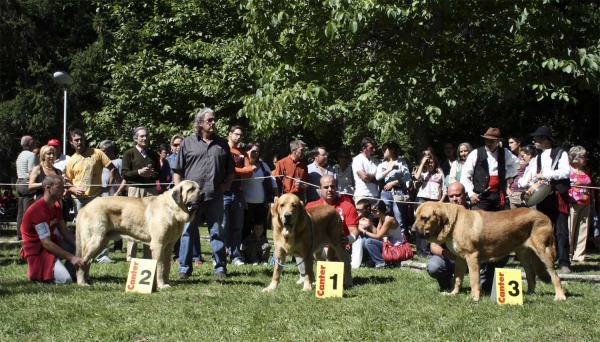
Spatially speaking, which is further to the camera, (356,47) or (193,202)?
(356,47)

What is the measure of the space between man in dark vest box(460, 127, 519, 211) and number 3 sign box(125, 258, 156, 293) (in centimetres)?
438

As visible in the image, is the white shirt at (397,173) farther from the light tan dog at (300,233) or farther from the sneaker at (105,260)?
the sneaker at (105,260)

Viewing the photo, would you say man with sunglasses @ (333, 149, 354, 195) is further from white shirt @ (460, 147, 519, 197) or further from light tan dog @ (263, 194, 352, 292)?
light tan dog @ (263, 194, 352, 292)

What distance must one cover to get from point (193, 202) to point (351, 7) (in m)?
5.93

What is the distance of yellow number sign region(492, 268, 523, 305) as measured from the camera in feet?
22.7

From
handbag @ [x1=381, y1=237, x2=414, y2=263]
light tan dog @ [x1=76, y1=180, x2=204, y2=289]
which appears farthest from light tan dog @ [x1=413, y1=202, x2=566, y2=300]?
handbag @ [x1=381, y1=237, x2=414, y2=263]

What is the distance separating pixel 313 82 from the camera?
540 inches

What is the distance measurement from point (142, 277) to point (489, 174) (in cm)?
475

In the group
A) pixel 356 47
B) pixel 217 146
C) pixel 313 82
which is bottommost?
pixel 217 146

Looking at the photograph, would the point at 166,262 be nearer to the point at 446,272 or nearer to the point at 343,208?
the point at 343,208

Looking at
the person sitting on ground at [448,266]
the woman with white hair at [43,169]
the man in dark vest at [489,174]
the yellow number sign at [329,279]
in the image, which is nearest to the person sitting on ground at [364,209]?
the man in dark vest at [489,174]

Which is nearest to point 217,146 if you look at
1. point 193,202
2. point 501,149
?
point 193,202

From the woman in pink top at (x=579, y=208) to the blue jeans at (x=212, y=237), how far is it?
6423mm

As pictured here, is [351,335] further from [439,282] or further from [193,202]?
[193,202]
